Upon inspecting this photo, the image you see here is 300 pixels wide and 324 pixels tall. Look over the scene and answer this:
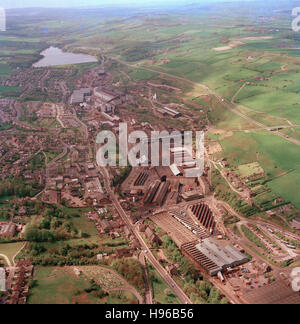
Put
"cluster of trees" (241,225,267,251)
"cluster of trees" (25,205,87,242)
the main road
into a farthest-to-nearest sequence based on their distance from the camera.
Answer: "cluster of trees" (241,225,267,251), "cluster of trees" (25,205,87,242), the main road

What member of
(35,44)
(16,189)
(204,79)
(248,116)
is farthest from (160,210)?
(35,44)

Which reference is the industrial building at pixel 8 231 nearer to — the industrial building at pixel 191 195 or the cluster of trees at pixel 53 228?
the cluster of trees at pixel 53 228

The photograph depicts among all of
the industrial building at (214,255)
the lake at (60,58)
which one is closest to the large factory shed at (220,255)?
the industrial building at (214,255)

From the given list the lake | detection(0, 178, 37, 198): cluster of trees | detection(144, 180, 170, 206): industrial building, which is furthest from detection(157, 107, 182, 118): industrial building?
Answer: the lake

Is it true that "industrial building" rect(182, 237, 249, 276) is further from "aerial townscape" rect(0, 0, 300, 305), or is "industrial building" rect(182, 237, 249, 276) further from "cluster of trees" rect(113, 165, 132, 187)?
"cluster of trees" rect(113, 165, 132, 187)

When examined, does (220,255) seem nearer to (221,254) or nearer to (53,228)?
(221,254)

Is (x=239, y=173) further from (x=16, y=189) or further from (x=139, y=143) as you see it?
(x=16, y=189)
